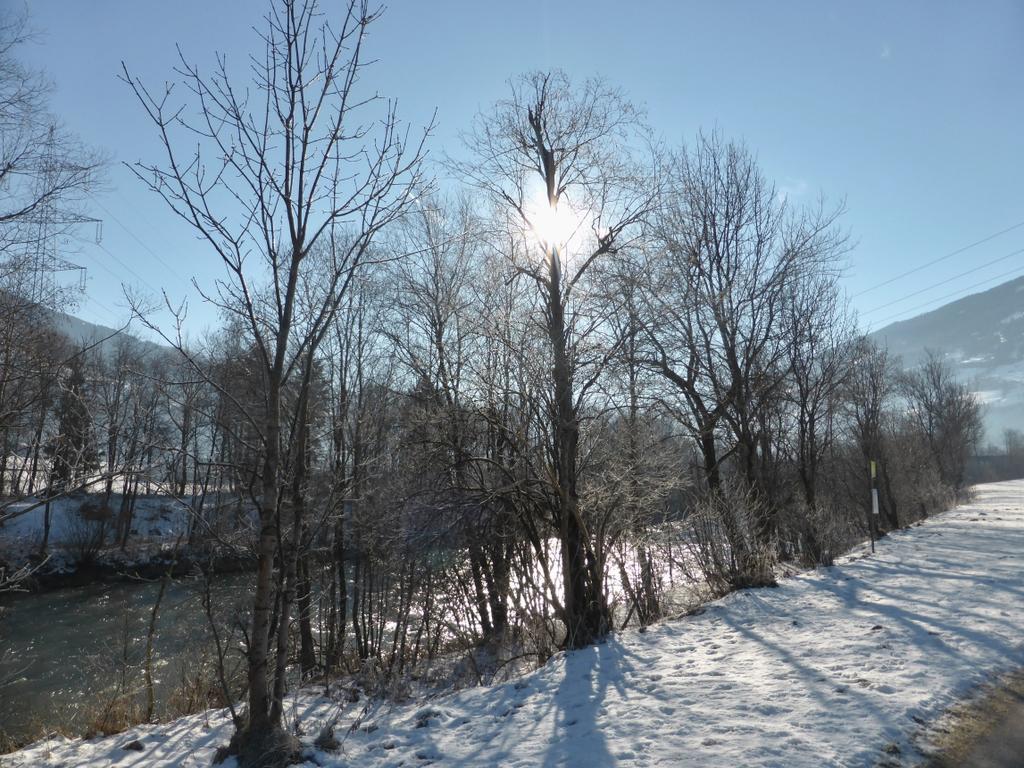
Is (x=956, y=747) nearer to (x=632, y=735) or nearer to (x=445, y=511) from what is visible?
(x=632, y=735)

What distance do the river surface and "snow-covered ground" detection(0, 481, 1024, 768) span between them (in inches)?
134

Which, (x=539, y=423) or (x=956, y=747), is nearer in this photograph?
(x=956, y=747)

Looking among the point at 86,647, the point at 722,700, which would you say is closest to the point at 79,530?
→ the point at 86,647

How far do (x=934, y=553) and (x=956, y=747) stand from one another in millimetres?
9528

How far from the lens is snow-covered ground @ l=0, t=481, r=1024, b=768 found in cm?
412

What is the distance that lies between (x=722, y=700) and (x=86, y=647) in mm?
16423

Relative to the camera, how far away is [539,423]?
28.6 feet

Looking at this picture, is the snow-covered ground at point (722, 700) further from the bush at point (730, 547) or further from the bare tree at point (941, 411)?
the bare tree at point (941, 411)

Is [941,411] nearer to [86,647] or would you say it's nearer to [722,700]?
[722,700]

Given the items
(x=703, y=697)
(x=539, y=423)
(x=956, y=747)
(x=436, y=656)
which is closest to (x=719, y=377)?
(x=539, y=423)

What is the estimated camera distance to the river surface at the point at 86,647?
33.9 feet

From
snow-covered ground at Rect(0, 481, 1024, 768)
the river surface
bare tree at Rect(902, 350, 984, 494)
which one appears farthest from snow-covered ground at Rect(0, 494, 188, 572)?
bare tree at Rect(902, 350, 984, 494)

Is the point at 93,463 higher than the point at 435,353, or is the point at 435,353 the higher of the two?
the point at 435,353

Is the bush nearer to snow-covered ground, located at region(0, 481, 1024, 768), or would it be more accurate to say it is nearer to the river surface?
snow-covered ground, located at region(0, 481, 1024, 768)
